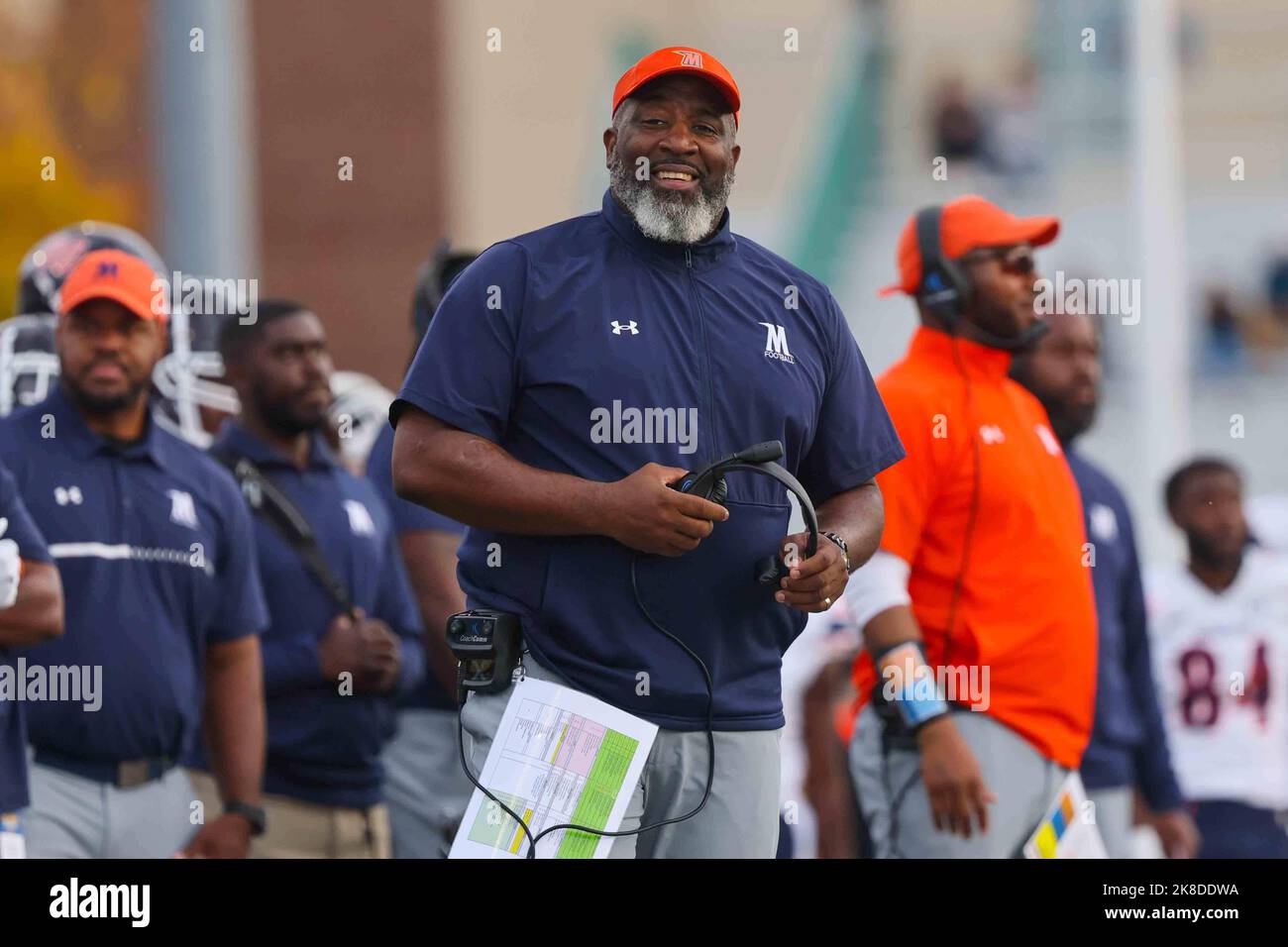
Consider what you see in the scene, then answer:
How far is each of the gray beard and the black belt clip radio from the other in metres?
0.80

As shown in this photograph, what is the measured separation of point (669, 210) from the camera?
4473 mm

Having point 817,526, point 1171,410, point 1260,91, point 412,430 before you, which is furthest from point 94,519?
point 1260,91

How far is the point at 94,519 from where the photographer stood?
6156 mm

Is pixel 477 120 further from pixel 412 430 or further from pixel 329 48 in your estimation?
pixel 412 430

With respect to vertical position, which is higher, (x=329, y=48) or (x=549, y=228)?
(x=329, y=48)

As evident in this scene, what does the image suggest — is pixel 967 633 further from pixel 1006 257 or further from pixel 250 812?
pixel 250 812

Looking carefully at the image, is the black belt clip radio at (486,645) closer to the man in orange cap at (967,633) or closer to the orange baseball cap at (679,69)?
the orange baseball cap at (679,69)

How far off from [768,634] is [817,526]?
231 mm

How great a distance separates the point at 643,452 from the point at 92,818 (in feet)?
7.79

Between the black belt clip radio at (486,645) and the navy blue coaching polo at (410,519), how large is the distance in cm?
290

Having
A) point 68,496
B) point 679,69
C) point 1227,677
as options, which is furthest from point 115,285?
point 1227,677

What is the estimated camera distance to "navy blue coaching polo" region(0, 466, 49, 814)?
17.3 feet
